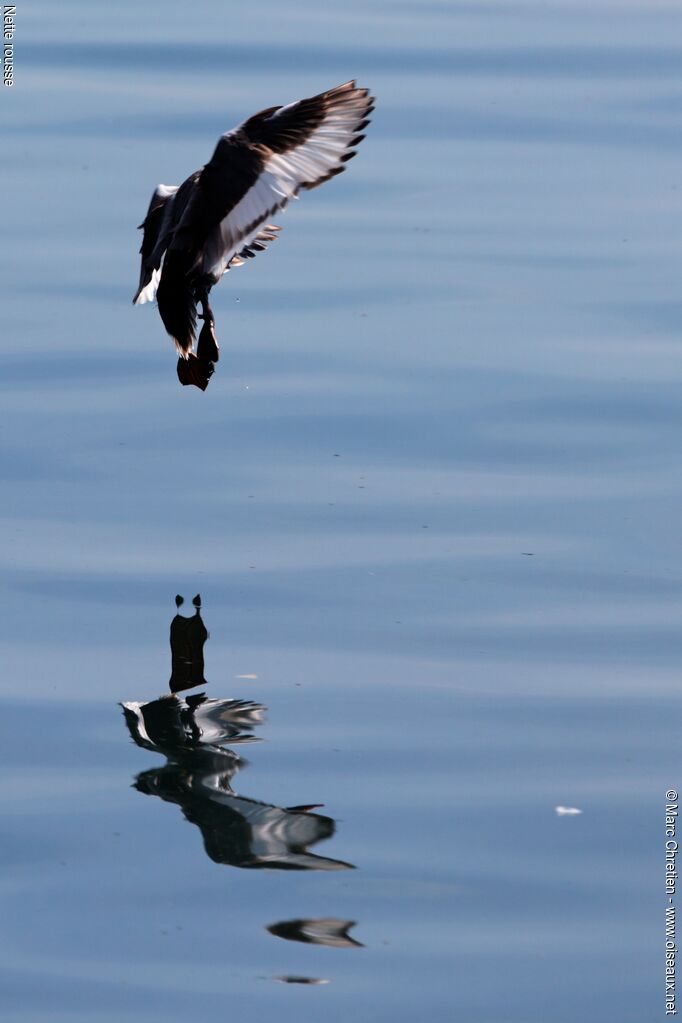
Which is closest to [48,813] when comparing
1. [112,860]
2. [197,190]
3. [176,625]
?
[112,860]

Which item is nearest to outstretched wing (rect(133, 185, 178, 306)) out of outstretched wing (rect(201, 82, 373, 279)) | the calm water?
outstretched wing (rect(201, 82, 373, 279))

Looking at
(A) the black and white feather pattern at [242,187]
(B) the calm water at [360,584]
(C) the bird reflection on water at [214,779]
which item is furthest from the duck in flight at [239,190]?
(C) the bird reflection on water at [214,779]

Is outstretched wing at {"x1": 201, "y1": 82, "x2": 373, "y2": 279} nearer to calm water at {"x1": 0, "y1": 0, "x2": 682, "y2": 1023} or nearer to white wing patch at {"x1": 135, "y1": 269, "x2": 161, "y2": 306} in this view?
white wing patch at {"x1": 135, "y1": 269, "x2": 161, "y2": 306}

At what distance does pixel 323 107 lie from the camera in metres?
5.12

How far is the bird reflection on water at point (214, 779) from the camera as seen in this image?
3.98 m

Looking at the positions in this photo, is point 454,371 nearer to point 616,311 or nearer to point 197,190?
point 616,311

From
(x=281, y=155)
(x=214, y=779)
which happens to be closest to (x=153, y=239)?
(x=281, y=155)

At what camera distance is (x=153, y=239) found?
208 inches

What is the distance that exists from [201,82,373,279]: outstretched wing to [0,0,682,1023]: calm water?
2.80ft

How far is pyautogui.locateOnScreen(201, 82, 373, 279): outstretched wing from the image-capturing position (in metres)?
4.99

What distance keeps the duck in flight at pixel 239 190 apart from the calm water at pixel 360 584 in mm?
666

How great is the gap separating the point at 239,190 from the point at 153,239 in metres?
0.42

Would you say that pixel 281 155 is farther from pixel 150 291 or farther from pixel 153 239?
pixel 150 291

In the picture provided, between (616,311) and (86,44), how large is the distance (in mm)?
4456
